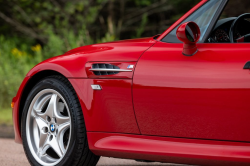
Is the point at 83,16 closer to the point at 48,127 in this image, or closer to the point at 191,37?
the point at 48,127

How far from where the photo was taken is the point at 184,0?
624 inches

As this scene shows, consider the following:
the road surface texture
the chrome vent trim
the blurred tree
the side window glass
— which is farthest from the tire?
the blurred tree

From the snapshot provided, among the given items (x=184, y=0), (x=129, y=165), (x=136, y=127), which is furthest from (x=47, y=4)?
(x=136, y=127)

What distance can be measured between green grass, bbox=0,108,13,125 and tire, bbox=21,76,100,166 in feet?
12.7

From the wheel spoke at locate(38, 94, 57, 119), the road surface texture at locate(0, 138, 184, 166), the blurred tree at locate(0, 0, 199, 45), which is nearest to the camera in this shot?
the wheel spoke at locate(38, 94, 57, 119)

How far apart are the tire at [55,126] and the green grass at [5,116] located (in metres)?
3.88

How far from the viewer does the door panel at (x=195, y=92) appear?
3.00 metres

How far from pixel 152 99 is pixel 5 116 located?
18.7 feet

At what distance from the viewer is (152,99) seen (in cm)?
331

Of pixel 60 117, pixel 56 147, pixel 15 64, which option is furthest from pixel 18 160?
pixel 15 64

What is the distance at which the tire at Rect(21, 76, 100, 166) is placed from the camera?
3729 mm

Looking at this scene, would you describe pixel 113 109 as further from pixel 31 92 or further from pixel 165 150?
pixel 31 92

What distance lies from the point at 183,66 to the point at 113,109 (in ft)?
2.23

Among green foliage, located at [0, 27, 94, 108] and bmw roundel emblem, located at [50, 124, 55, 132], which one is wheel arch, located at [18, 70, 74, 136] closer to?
bmw roundel emblem, located at [50, 124, 55, 132]
